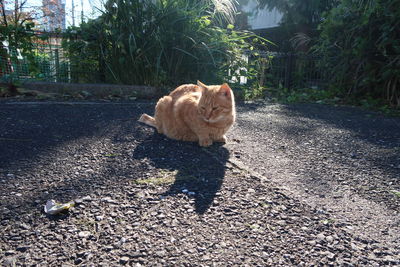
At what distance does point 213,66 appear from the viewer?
5094mm

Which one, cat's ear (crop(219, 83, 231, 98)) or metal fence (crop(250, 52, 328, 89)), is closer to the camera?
cat's ear (crop(219, 83, 231, 98))

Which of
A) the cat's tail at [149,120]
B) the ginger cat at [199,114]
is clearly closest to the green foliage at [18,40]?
the cat's tail at [149,120]

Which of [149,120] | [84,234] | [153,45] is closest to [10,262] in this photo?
[84,234]

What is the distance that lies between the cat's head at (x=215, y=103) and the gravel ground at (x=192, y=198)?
280mm

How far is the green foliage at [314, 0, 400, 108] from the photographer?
4.56 metres

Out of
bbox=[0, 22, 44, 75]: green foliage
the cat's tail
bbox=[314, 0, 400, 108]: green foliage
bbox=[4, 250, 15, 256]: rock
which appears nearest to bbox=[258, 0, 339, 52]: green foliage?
bbox=[314, 0, 400, 108]: green foliage

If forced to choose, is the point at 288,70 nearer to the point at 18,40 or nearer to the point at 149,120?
the point at 149,120

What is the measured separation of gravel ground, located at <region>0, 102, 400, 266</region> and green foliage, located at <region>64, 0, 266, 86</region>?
90.1 inches

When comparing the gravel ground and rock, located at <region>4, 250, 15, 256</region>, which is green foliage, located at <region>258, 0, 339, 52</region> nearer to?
the gravel ground

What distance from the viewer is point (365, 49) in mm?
5035

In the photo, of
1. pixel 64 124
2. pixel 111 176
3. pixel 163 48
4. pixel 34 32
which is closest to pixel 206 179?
pixel 111 176

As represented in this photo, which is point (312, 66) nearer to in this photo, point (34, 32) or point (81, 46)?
point (81, 46)

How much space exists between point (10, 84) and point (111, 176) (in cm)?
375

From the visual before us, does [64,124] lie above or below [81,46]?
below
